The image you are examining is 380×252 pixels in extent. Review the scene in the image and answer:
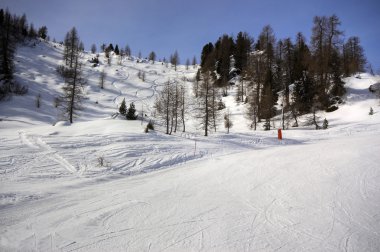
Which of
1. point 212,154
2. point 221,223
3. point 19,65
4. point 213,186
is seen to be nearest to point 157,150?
point 212,154

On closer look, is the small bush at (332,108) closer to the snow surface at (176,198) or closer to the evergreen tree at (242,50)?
the snow surface at (176,198)

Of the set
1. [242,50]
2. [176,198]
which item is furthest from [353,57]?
[176,198]

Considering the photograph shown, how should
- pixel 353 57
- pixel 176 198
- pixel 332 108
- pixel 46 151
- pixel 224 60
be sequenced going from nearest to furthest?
pixel 176 198 < pixel 46 151 < pixel 332 108 < pixel 353 57 < pixel 224 60

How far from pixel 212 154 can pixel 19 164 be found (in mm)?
9394

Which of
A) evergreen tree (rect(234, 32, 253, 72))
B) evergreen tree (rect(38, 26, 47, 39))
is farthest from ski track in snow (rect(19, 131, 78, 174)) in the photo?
evergreen tree (rect(38, 26, 47, 39))

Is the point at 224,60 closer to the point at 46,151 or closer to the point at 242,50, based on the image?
the point at 242,50

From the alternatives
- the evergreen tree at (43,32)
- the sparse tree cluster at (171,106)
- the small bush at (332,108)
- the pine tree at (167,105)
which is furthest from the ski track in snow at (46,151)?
the evergreen tree at (43,32)

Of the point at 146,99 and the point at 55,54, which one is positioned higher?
the point at 55,54

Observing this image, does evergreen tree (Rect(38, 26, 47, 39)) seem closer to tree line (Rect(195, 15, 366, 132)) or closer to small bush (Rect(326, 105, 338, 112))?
tree line (Rect(195, 15, 366, 132))

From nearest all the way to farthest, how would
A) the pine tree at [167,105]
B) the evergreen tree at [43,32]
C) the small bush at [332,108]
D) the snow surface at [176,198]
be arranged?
the snow surface at [176,198] → the pine tree at [167,105] → the small bush at [332,108] → the evergreen tree at [43,32]

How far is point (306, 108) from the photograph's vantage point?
31375mm

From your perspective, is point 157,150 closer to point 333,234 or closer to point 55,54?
point 333,234

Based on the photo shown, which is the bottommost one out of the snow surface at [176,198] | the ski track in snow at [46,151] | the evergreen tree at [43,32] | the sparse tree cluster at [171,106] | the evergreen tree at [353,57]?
the snow surface at [176,198]

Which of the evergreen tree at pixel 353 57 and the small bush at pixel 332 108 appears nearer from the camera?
the small bush at pixel 332 108
